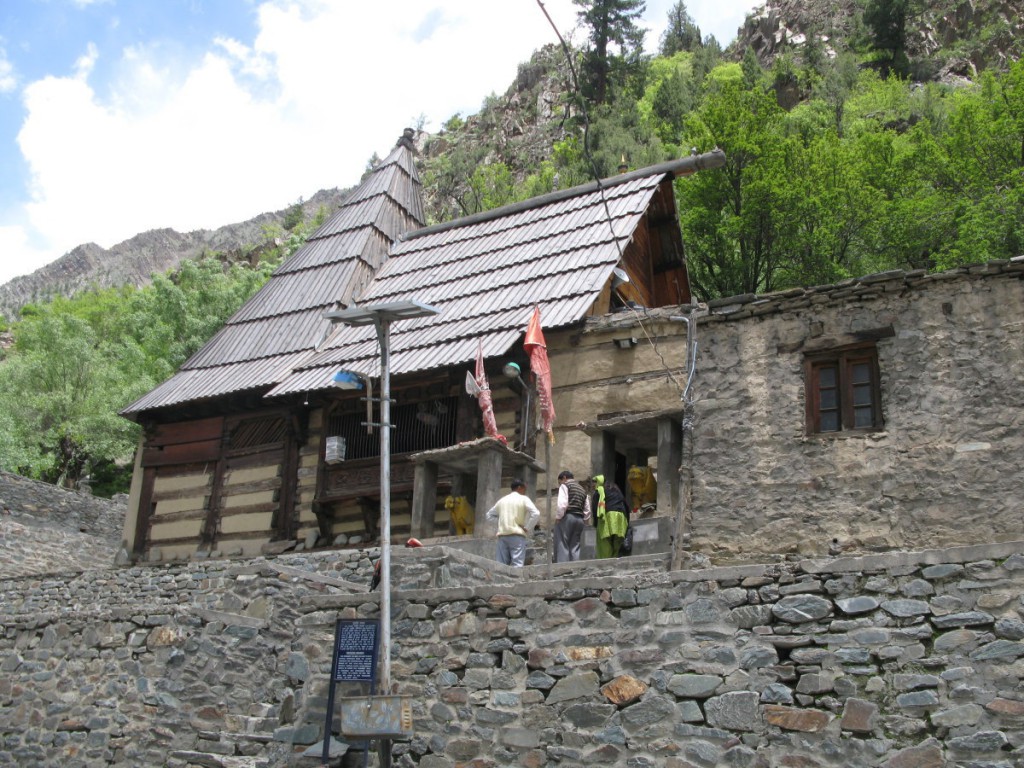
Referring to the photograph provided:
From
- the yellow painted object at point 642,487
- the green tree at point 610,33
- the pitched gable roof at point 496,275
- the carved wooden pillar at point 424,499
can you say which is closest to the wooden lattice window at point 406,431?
the pitched gable roof at point 496,275

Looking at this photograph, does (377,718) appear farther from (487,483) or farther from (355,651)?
(487,483)

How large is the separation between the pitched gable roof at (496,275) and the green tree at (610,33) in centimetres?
3188

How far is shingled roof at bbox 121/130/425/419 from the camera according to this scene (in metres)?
17.2

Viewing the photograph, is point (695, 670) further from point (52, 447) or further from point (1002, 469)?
point (52, 447)

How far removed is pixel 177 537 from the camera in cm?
1670

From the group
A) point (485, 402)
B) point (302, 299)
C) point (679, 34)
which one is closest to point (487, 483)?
point (485, 402)

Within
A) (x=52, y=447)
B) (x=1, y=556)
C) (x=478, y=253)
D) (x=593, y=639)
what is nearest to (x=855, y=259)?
(x=478, y=253)

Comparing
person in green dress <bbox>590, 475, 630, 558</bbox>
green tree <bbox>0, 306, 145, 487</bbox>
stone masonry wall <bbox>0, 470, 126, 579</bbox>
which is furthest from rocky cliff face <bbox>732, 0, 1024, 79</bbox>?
person in green dress <bbox>590, 475, 630, 558</bbox>

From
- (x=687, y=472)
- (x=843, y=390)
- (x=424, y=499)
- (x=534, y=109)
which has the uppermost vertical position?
(x=534, y=109)

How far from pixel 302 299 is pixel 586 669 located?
12776 millimetres

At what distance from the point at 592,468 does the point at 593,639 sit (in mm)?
5916

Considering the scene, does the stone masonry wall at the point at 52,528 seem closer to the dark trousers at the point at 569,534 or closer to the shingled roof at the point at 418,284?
the shingled roof at the point at 418,284

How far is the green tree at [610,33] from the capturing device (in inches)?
1921

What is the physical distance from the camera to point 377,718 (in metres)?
7.57
